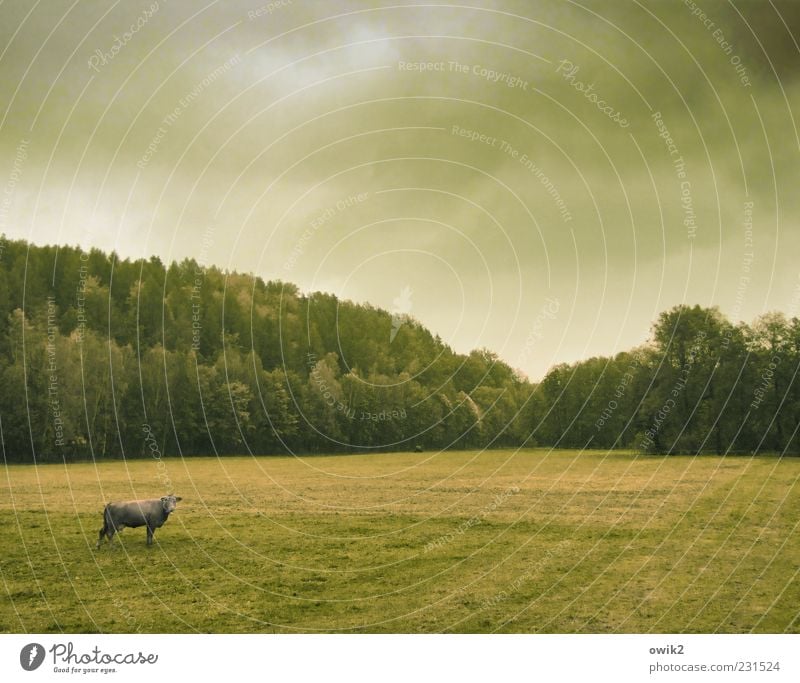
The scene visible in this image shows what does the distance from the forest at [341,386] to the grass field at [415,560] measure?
13367 millimetres

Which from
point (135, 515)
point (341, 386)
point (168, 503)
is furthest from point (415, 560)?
point (341, 386)

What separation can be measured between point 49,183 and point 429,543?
23.9 meters

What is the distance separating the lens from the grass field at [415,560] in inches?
647

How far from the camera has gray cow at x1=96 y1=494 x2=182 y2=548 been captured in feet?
67.5

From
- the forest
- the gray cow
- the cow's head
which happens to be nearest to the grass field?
the gray cow

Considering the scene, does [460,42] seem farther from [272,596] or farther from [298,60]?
[272,596]

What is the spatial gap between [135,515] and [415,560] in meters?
7.94

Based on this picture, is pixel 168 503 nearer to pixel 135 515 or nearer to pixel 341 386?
pixel 135 515

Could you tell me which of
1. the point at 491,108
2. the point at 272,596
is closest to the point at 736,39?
the point at 491,108

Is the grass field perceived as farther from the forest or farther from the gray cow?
the forest

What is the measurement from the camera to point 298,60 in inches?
1006

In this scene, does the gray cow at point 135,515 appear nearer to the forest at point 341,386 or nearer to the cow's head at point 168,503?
the cow's head at point 168,503

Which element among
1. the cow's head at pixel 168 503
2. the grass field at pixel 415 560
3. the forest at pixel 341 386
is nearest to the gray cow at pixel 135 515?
the cow's head at pixel 168 503

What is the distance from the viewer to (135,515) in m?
20.7
